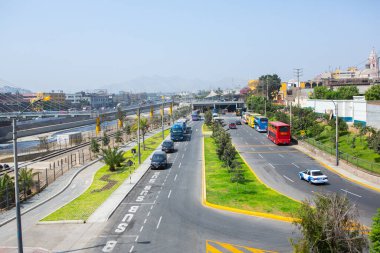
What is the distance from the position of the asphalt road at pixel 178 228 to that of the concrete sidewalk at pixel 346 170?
15.4 meters

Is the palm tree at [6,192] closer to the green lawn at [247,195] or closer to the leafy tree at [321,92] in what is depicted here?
the green lawn at [247,195]

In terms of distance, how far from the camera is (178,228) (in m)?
24.4

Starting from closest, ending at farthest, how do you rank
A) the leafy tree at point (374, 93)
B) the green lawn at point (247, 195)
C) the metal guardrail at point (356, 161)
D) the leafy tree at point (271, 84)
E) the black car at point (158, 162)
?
the green lawn at point (247, 195) < the metal guardrail at point (356, 161) < the black car at point (158, 162) < the leafy tree at point (374, 93) < the leafy tree at point (271, 84)

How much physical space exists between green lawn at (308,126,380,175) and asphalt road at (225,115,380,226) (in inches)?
106

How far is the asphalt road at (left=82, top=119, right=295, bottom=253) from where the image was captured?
21422 mm

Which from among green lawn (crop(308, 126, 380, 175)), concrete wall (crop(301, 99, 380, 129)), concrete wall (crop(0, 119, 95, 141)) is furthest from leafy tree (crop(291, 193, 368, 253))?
concrete wall (crop(0, 119, 95, 141))

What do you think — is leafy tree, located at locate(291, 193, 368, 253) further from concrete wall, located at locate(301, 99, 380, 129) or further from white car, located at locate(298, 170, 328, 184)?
concrete wall, located at locate(301, 99, 380, 129)

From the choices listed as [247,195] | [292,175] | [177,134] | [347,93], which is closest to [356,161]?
[292,175]

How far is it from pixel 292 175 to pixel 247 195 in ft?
34.1

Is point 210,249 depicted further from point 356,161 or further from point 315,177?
point 356,161

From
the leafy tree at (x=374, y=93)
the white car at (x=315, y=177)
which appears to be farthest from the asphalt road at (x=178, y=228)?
the leafy tree at (x=374, y=93)

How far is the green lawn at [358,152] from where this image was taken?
38.3 m

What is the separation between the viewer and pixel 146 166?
4700 cm

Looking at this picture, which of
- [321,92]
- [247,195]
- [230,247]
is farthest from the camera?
[321,92]
